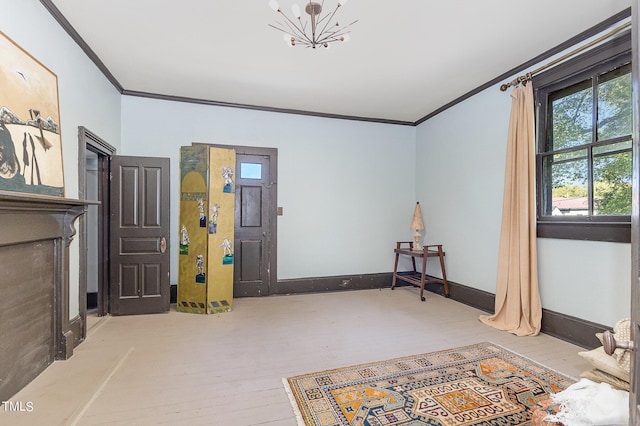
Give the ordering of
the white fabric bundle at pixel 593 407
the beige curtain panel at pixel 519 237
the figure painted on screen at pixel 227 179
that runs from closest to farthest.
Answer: the white fabric bundle at pixel 593 407, the beige curtain panel at pixel 519 237, the figure painted on screen at pixel 227 179

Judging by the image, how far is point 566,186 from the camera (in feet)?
10.6

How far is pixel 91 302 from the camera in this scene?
4.30m

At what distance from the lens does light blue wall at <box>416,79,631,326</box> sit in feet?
9.27

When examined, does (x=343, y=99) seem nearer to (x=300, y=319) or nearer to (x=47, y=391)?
(x=300, y=319)

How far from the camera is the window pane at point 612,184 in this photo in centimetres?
270

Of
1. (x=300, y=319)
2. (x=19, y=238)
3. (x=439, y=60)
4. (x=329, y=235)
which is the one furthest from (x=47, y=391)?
(x=439, y=60)

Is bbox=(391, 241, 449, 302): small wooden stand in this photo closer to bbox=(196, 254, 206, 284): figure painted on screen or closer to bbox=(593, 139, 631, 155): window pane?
bbox=(593, 139, 631, 155): window pane

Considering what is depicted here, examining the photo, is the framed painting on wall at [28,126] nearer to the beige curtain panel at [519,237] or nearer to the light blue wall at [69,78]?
the light blue wall at [69,78]

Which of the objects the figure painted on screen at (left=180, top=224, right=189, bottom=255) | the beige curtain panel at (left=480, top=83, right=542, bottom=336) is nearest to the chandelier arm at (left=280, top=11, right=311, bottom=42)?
→ the beige curtain panel at (left=480, top=83, right=542, bottom=336)

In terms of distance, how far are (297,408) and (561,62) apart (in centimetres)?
392

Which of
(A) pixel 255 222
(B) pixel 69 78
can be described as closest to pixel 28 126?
(B) pixel 69 78

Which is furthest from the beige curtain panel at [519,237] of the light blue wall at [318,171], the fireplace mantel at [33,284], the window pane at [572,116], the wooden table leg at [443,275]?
the fireplace mantel at [33,284]

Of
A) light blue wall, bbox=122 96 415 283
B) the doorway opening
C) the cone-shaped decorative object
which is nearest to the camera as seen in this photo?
the doorway opening

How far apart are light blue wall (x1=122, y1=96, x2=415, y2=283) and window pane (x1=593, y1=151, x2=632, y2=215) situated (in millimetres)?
2885
